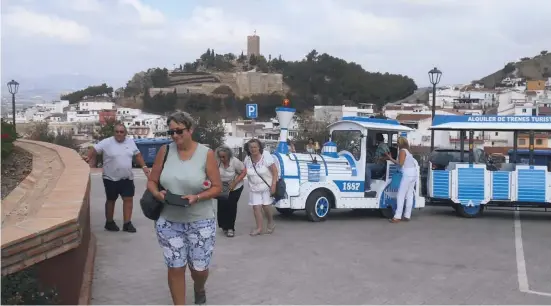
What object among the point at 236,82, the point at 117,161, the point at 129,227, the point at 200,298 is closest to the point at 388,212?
the point at 129,227

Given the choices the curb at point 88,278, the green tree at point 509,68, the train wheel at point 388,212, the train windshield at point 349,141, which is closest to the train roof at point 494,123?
the train windshield at point 349,141

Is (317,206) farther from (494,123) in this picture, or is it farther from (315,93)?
(315,93)

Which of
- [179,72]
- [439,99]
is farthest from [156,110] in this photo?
[439,99]

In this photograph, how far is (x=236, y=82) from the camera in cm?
19612

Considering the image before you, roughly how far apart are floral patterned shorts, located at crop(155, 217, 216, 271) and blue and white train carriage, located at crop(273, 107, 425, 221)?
6.20 meters

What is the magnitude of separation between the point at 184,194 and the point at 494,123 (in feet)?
29.8

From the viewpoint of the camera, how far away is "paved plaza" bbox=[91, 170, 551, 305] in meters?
6.73

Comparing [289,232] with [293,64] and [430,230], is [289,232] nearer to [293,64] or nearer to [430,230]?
[430,230]

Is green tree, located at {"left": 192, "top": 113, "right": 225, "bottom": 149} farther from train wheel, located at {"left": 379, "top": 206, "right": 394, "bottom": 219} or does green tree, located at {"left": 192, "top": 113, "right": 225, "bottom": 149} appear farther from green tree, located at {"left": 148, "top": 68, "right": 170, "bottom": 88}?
green tree, located at {"left": 148, "top": 68, "right": 170, "bottom": 88}

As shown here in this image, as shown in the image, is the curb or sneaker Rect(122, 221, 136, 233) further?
sneaker Rect(122, 221, 136, 233)

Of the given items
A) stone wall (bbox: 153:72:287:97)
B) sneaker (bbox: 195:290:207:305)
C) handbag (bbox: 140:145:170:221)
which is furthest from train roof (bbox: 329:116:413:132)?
stone wall (bbox: 153:72:287:97)

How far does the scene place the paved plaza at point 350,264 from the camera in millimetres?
6734

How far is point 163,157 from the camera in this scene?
5.53 metres

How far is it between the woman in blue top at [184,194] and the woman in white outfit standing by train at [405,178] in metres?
7.01
